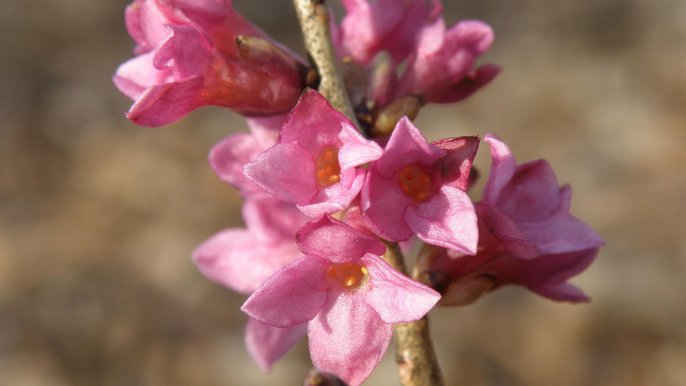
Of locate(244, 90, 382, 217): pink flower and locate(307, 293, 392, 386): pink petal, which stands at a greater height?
locate(244, 90, 382, 217): pink flower

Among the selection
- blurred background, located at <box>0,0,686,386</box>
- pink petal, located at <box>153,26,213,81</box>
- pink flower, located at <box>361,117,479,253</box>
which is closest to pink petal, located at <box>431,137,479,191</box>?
pink flower, located at <box>361,117,479,253</box>

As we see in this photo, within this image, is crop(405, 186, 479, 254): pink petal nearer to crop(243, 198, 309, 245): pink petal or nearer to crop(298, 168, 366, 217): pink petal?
crop(298, 168, 366, 217): pink petal

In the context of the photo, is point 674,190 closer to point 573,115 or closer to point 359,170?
point 573,115

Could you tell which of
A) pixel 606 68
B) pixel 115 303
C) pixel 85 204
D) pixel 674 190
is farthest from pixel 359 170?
pixel 606 68

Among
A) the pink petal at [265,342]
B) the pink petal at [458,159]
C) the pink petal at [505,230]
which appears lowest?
the pink petal at [265,342]

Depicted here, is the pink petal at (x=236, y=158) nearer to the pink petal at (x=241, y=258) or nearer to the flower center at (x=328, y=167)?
the pink petal at (x=241, y=258)

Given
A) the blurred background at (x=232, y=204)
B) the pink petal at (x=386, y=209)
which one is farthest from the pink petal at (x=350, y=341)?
the blurred background at (x=232, y=204)
